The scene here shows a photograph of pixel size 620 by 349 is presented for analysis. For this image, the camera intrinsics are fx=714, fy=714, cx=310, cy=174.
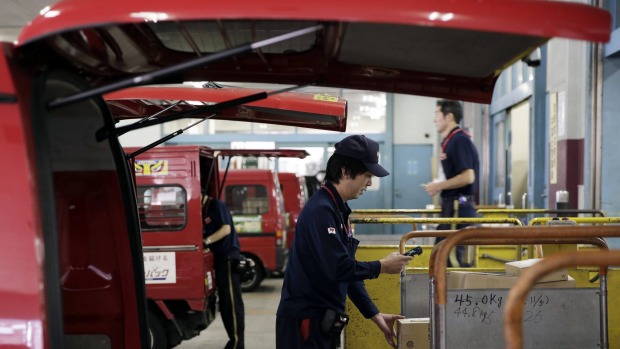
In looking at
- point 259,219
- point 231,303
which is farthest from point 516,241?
point 259,219

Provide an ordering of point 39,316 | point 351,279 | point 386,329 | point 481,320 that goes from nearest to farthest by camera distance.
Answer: point 39,316 → point 481,320 → point 351,279 → point 386,329

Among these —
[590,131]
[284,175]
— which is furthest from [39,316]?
[284,175]

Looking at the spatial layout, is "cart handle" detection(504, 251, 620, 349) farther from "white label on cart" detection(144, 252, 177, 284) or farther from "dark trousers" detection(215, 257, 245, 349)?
"white label on cart" detection(144, 252, 177, 284)

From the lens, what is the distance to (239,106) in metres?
3.67

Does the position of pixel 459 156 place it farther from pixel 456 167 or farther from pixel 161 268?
pixel 161 268

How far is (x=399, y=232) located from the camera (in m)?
23.5

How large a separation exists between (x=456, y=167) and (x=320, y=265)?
3.24 m

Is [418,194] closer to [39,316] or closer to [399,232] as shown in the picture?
[399,232]

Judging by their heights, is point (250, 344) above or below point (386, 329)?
below

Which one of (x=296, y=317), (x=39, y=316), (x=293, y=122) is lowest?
(x=296, y=317)

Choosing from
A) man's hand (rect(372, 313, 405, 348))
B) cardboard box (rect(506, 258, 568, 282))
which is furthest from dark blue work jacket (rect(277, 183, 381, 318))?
cardboard box (rect(506, 258, 568, 282))

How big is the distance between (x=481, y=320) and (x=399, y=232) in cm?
2072

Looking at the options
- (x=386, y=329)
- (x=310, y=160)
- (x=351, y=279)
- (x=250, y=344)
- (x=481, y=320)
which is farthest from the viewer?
(x=310, y=160)

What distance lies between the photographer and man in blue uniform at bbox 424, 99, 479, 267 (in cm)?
635
